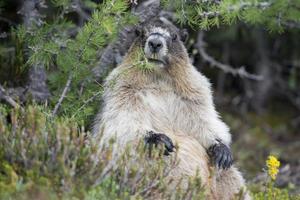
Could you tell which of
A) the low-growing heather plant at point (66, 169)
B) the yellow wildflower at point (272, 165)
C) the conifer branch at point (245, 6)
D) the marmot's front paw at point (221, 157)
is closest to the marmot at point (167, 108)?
the marmot's front paw at point (221, 157)

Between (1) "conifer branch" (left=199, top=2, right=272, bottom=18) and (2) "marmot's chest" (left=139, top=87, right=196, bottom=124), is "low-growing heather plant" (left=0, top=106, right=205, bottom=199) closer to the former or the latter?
(2) "marmot's chest" (left=139, top=87, right=196, bottom=124)

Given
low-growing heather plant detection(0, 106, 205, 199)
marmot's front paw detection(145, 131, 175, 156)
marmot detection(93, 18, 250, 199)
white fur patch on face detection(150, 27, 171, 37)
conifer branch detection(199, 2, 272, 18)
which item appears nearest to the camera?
low-growing heather plant detection(0, 106, 205, 199)

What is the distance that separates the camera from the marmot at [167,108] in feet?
21.3

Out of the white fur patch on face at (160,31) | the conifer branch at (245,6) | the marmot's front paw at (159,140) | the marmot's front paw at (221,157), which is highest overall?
the conifer branch at (245,6)

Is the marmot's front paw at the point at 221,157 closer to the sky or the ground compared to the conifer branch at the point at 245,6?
closer to the ground

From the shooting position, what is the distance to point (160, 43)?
666cm

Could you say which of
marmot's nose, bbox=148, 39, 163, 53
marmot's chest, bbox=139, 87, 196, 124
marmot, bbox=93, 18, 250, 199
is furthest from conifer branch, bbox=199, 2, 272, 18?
marmot's chest, bbox=139, 87, 196, 124

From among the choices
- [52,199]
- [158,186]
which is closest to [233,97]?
[158,186]

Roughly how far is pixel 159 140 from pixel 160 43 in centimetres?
102

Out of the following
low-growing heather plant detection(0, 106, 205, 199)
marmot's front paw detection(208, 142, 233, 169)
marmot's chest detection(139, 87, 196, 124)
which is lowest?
low-growing heather plant detection(0, 106, 205, 199)

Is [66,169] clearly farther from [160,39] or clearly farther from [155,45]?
[160,39]

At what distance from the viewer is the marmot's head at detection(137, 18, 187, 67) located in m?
6.66

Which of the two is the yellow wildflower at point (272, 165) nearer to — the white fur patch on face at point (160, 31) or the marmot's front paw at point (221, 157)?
the marmot's front paw at point (221, 157)

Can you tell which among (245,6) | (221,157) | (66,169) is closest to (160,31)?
(245,6)
